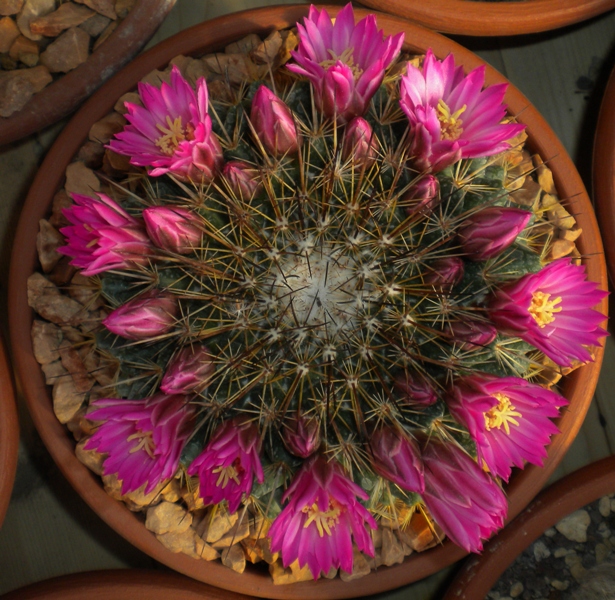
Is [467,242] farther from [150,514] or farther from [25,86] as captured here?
[25,86]

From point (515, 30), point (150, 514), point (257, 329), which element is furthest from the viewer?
point (515, 30)

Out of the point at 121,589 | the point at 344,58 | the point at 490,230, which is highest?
the point at 344,58

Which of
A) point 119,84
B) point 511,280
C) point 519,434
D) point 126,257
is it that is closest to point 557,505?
point 519,434

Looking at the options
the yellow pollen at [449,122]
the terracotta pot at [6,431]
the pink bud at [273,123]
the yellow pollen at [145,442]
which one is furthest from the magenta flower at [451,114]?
the terracotta pot at [6,431]

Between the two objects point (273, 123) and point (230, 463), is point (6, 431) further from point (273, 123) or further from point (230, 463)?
point (273, 123)

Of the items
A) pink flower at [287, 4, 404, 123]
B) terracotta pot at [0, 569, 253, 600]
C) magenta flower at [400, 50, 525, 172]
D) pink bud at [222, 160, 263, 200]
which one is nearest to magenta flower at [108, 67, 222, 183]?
pink bud at [222, 160, 263, 200]

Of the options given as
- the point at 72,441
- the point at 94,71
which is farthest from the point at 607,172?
the point at 72,441

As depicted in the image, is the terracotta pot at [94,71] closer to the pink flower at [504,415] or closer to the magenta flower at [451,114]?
the magenta flower at [451,114]
